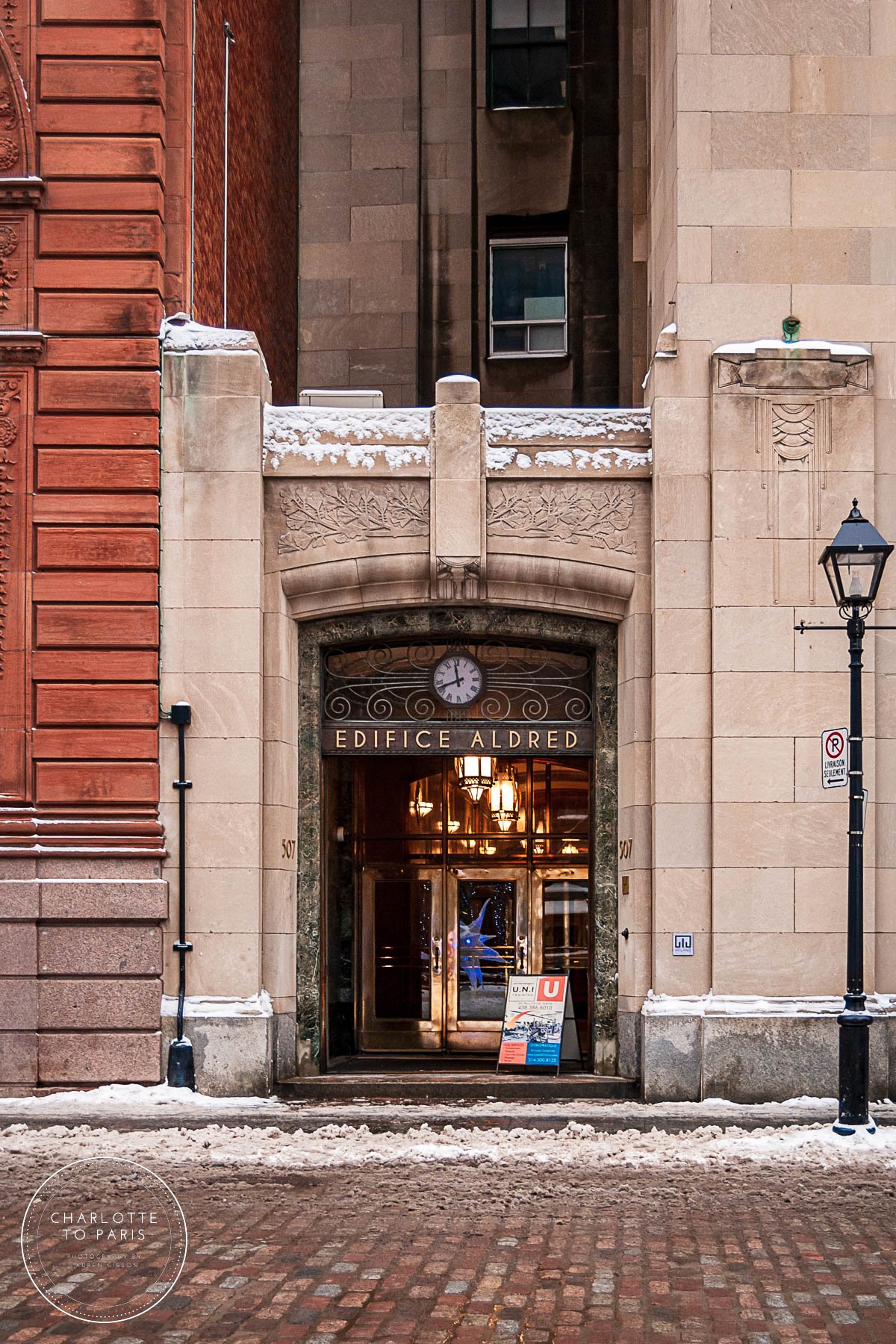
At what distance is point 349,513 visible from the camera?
674 inches

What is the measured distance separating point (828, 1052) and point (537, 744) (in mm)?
4556

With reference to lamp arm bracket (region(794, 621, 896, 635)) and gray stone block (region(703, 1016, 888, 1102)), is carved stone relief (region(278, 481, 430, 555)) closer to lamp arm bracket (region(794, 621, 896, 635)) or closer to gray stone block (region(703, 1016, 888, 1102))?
lamp arm bracket (region(794, 621, 896, 635))

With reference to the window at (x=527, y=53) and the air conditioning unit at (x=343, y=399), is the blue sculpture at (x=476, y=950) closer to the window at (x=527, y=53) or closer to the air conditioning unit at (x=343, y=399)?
the air conditioning unit at (x=343, y=399)

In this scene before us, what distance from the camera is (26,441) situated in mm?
16625

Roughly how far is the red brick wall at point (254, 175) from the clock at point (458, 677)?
16.3 ft

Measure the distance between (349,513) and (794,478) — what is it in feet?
15.7

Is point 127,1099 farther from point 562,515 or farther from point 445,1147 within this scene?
point 562,515

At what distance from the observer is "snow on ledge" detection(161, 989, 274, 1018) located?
16219 millimetres

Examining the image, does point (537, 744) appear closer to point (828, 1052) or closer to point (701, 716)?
point (701, 716)

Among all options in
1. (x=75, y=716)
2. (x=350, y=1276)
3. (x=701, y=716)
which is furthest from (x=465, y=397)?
(x=350, y=1276)

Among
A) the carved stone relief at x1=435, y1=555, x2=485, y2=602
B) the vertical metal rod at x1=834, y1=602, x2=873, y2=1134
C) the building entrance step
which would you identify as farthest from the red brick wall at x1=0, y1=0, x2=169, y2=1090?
the vertical metal rod at x1=834, y1=602, x2=873, y2=1134

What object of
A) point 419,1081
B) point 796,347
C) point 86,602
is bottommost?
point 419,1081

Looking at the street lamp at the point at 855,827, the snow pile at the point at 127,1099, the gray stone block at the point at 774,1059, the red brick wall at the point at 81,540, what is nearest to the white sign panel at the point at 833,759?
the street lamp at the point at 855,827

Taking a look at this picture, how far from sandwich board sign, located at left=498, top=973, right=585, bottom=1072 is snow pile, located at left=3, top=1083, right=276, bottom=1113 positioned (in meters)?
3.03
